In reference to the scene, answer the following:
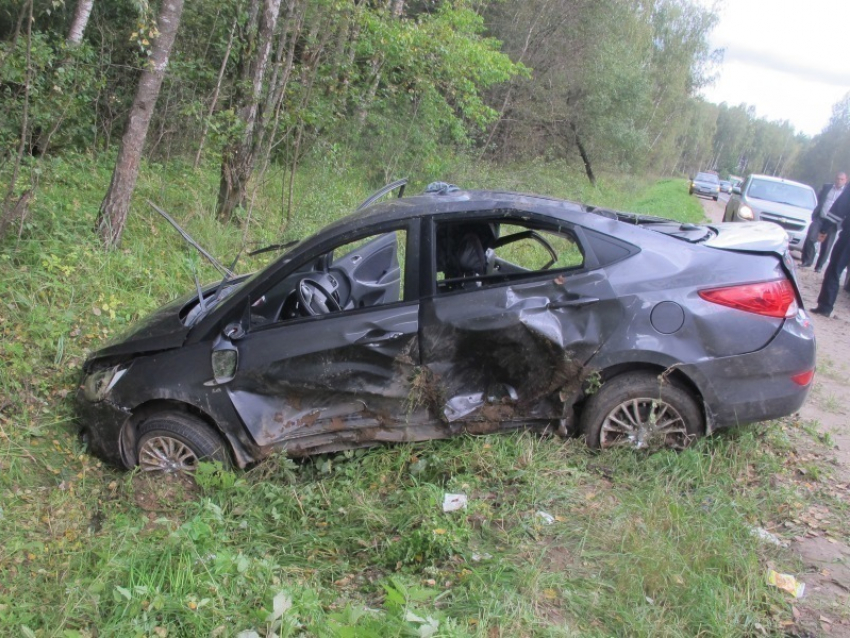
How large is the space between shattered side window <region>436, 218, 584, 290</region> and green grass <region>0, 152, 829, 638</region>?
102cm

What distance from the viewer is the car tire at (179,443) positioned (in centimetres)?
405

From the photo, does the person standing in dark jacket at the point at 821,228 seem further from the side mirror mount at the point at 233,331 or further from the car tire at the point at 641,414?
the side mirror mount at the point at 233,331

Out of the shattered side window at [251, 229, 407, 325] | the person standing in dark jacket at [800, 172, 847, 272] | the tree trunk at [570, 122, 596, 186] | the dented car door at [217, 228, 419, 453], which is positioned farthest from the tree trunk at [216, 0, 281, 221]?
the tree trunk at [570, 122, 596, 186]

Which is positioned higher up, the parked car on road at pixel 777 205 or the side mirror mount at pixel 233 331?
the parked car on road at pixel 777 205

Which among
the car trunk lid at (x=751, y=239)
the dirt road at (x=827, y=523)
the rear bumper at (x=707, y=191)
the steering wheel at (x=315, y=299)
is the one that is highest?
the rear bumper at (x=707, y=191)

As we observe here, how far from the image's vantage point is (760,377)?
12.1 feet

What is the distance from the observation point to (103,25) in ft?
34.2

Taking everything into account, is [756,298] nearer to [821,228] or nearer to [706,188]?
[821,228]

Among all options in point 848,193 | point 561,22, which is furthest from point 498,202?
point 561,22

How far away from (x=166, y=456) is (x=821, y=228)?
11036 mm

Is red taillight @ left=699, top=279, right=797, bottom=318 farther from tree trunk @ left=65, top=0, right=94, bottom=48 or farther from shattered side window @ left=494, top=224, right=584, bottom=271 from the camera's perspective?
tree trunk @ left=65, top=0, right=94, bottom=48

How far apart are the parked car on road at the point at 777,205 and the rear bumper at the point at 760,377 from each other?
10031 millimetres

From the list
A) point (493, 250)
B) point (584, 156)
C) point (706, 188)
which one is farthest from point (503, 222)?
point (706, 188)

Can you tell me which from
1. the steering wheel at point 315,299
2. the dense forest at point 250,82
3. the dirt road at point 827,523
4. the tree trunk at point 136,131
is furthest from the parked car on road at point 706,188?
the steering wheel at point 315,299
